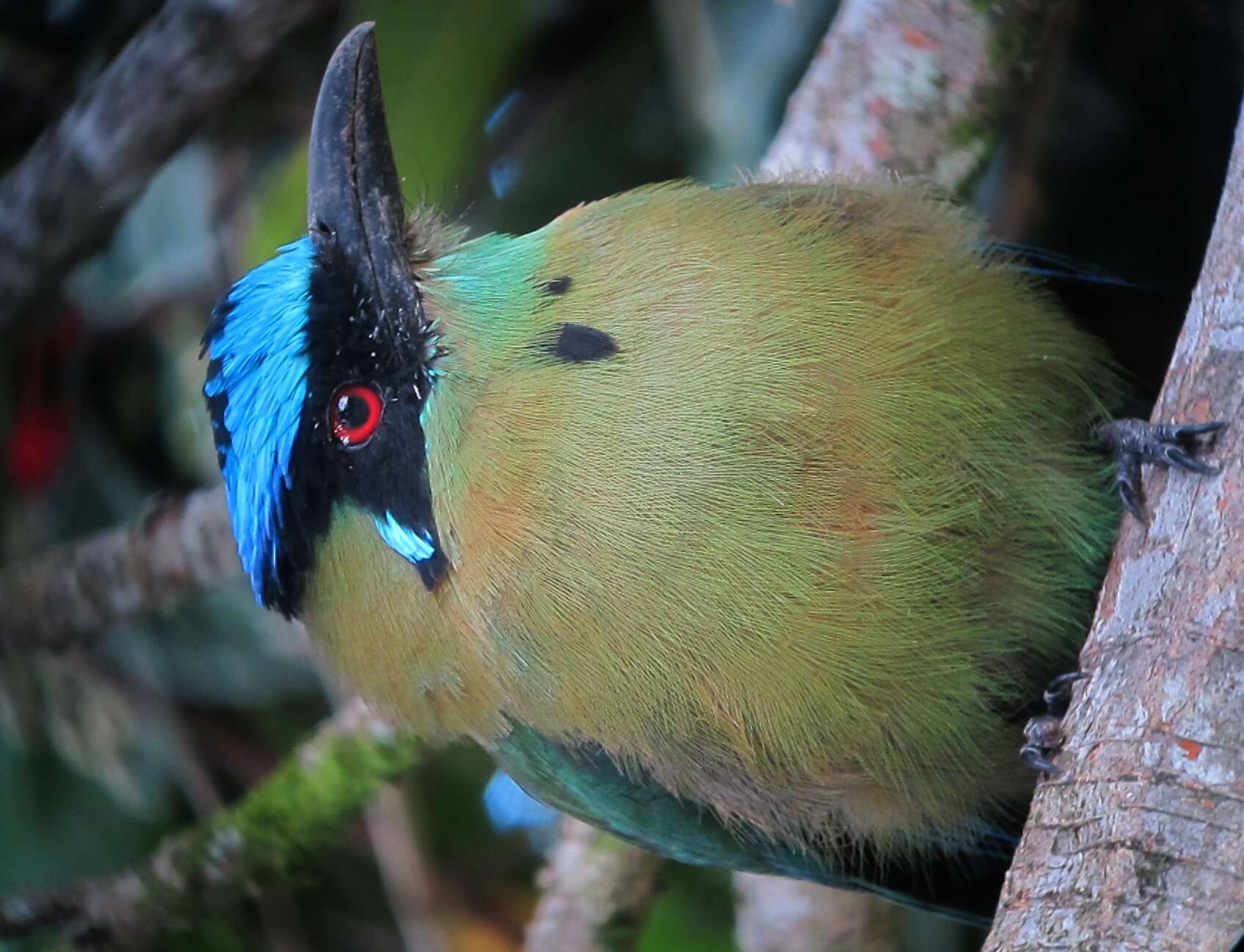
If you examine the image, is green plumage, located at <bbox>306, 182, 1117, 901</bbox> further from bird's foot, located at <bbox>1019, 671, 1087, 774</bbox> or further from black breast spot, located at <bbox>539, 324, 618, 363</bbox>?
bird's foot, located at <bbox>1019, 671, 1087, 774</bbox>

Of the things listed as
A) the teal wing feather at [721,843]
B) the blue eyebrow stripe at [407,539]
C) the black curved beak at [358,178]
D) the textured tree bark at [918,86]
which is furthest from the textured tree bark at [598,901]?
the textured tree bark at [918,86]

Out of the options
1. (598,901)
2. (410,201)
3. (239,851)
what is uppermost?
(410,201)

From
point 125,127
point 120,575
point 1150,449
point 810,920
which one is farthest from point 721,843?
point 125,127

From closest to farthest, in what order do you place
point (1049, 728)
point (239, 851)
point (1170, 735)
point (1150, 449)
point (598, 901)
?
point (1170, 735), point (1150, 449), point (1049, 728), point (598, 901), point (239, 851)

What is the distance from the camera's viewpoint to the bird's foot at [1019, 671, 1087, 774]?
1.73 metres

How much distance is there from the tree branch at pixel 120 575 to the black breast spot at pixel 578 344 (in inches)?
56.7

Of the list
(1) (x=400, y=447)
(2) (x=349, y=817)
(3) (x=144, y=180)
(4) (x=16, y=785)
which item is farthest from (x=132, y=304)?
(1) (x=400, y=447)

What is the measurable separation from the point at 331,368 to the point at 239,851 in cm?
142

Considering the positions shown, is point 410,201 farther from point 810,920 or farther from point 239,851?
point 810,920

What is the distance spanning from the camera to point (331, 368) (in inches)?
78.9

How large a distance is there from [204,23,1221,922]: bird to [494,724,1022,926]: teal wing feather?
18mm

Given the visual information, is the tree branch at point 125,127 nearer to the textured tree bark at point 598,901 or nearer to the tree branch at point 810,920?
the textured tree bark at point 598,901

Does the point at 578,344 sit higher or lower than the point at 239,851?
higher

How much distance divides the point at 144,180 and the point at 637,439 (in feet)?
5.36
